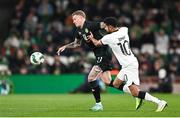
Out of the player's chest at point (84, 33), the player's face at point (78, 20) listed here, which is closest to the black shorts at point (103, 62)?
the player's chest at point (84, 33)

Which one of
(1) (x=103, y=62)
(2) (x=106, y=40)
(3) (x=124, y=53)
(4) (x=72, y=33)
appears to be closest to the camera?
(2) (x=106, y=40)

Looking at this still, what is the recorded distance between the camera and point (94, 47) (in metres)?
16.8

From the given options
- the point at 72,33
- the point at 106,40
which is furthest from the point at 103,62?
the point at 72,33

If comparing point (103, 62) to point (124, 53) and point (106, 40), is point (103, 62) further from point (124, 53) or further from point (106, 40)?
point (106, 40)

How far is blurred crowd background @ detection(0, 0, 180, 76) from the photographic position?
2878 centimetres

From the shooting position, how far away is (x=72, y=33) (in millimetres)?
30500

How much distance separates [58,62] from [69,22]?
335 centimetres

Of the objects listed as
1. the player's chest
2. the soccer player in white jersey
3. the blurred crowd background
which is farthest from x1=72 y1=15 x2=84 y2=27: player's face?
the blurred crowd background

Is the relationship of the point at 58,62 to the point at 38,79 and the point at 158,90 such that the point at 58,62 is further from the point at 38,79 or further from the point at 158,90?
the point at 158,90

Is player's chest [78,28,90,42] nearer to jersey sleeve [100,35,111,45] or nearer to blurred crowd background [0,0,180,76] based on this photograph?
jersey sleeve [100,35,111,45]

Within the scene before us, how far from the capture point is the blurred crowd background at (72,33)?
1133 inches

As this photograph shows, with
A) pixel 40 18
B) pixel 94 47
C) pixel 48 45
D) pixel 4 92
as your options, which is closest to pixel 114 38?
pixel 94 47

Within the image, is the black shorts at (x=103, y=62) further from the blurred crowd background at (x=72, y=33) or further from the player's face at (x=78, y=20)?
the blurred crowd background at (x=72, y=33)

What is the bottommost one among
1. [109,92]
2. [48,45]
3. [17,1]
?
[109,92]
